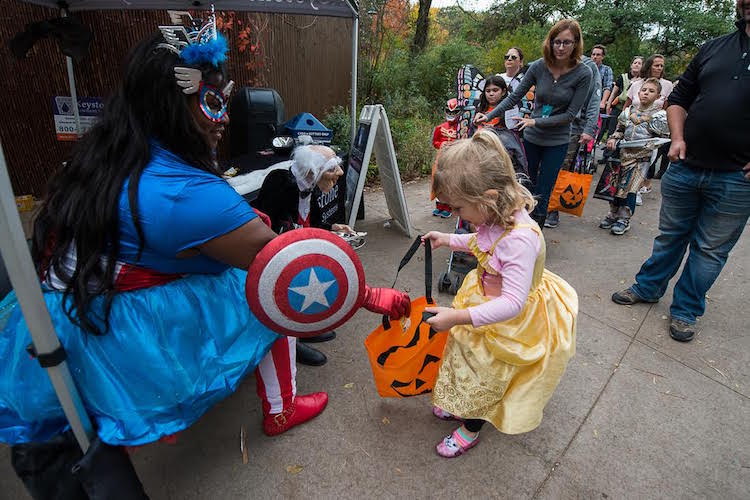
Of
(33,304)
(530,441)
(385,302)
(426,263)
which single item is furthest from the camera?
(530,441)

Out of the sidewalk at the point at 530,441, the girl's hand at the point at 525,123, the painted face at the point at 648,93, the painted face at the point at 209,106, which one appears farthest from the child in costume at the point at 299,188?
the painted face at the point at 648,93

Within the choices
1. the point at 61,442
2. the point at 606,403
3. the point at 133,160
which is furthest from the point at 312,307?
the point at 606,403

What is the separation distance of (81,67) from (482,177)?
18.5ft

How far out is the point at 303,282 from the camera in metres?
1.32

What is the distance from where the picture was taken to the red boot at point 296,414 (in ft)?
6.64

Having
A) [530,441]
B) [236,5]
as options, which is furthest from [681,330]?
[236,5]

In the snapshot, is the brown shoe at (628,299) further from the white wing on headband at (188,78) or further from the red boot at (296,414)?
the white wing on headband at (188,78)

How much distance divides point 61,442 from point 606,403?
8.05 feet

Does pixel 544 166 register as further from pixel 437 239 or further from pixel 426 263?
pixel 426 263

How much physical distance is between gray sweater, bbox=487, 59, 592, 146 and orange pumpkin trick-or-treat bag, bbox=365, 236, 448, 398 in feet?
8.05

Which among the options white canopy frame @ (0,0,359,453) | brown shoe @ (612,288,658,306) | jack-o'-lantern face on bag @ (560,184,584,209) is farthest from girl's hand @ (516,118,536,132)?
white canopy frame @ (0,0,359,453)

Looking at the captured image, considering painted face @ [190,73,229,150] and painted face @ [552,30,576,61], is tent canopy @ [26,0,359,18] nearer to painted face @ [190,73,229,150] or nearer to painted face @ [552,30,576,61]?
painted face @ [552,30,576,61]

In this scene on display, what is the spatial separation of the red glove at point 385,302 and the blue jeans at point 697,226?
223 cm

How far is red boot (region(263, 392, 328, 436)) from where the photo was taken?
2.02 metres
